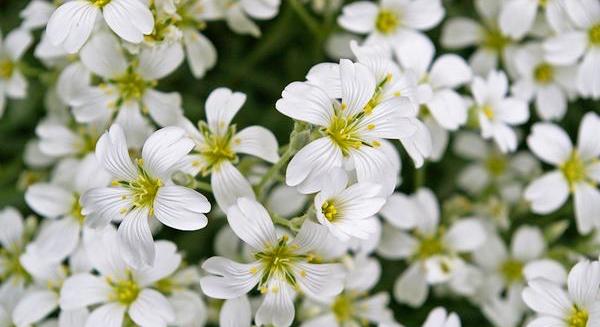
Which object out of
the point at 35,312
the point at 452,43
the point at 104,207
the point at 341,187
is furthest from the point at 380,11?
the point at 35,312

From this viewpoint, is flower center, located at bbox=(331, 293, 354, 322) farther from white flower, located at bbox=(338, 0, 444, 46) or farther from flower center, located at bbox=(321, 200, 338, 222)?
white flower, located at bbox=(338, 0, 444, 46)

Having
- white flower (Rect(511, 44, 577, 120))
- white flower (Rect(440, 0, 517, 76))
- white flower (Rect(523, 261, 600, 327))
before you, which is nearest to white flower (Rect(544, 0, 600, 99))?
white flower (Rect(511, 44, 577, 120))

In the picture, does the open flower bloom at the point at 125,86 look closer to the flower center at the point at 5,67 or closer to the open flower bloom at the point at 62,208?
the open flower bloom at the point at 62,208

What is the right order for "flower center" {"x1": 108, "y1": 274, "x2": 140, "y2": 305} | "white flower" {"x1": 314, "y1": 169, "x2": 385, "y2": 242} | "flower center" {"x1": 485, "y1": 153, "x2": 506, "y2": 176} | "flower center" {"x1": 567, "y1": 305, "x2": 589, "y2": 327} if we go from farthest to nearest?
"flower center" {"x1": 485, "y1": 153, "x2": 506, "y2": 176} → "flower center" {"x1": 108, "y1": 274, "x2": 140, "y2": 305} → "flower center" {"x1": 567, "y1": 305, "x2": 589, "y2": 327} → "white flower" {"x1": 314, "y1": 169, "x2": 385, "y2": 242}

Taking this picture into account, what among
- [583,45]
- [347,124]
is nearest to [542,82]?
[583,45]

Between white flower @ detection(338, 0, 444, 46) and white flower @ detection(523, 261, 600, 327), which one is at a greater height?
white flower @ detection(338, 0, 444, 46)

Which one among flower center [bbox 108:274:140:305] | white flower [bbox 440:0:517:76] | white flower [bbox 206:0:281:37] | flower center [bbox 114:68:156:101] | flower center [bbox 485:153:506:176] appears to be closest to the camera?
flower center [bbox 108:274:140:305]

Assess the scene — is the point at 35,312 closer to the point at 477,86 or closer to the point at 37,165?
the point at 37,165
